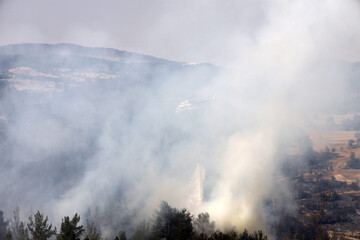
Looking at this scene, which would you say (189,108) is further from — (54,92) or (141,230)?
(141,230)

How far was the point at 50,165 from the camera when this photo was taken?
211 feet

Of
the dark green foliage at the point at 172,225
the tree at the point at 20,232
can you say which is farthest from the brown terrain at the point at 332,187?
the tree at the point at 20,232

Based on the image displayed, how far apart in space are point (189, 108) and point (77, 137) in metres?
26.9

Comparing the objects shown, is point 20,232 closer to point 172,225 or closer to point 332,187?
point 172,225

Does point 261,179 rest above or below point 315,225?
above

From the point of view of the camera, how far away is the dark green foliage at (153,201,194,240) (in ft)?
107

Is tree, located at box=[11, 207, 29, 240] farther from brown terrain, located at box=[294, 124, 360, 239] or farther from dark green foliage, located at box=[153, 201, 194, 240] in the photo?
brown terrain, located at box=[294, 124, 360, 239]

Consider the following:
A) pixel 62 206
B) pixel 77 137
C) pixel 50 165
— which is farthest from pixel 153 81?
pixel 62 206

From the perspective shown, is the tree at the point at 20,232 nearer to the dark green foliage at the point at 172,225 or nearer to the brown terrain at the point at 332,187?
the dark green foliage at the point at 172,225

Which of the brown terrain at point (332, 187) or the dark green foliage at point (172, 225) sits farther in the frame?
the brown terrain at point (332, 187)

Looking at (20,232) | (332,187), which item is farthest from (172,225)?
(332,187)

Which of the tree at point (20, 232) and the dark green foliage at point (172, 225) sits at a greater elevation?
the tree at point (20, 232)

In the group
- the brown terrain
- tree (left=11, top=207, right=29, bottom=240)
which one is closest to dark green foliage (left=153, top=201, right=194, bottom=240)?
tree (left=11, top=207, right=29, bottom=240)

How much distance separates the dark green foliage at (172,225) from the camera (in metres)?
32.5
